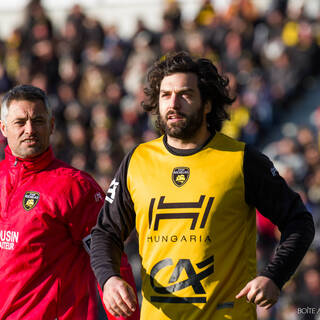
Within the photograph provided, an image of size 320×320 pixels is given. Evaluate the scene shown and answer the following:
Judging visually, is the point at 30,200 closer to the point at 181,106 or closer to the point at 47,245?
the point at 47,245

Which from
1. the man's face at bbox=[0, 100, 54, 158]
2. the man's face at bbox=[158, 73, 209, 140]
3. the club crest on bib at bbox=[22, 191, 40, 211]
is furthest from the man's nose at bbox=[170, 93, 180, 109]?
the club crest on bib at bbox=[22, 191, 40, 211]

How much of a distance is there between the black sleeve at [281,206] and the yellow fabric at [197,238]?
0.06 meters

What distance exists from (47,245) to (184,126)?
116cm

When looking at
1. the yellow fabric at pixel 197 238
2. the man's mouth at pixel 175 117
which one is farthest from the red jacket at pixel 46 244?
the man's mouth at pixel 175 117

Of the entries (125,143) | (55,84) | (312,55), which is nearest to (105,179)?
(125,143)

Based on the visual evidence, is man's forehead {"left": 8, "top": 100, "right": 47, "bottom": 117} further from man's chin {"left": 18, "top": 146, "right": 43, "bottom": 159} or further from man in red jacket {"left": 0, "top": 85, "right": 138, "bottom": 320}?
man's chin {"left": 18, "top": 146, "right": 43, "bottom": 159}

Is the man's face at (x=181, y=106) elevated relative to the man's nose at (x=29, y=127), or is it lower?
elevated

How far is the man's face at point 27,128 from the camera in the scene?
5.00 m

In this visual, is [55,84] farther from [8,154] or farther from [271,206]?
[271,206]

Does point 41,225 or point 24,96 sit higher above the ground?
point 24,96

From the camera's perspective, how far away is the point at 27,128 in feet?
16.3

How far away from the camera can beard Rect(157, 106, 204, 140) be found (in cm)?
441

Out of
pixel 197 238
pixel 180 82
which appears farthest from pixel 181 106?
pixel 197 238

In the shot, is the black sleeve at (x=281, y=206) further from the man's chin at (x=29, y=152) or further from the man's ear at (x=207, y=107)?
the man's chin at (x=29, y=152)
